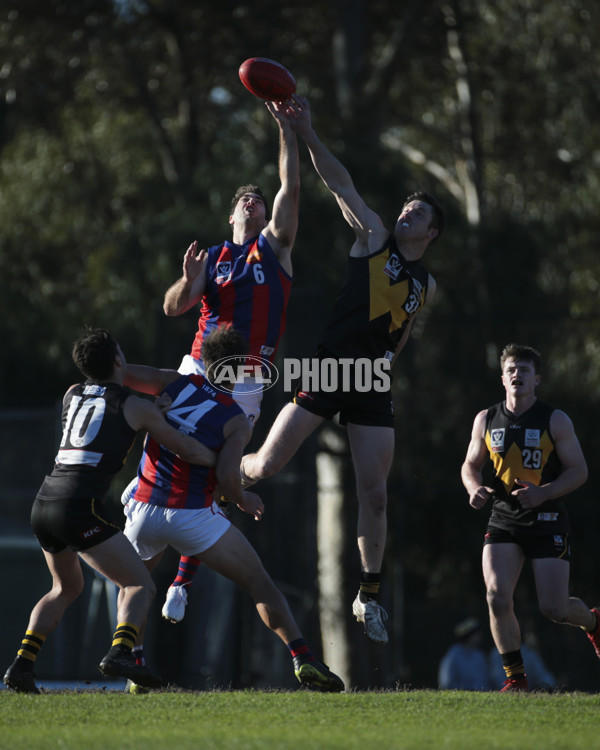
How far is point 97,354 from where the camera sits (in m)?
6.50

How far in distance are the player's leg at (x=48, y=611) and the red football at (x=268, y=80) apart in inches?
123

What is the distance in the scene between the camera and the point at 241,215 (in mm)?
7441

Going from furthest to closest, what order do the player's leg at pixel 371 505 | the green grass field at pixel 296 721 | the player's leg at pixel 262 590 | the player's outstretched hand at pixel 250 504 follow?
the player's leg at pixel 371 505, the player's outstretched hand at pixel 250 504, the player's leg at pixel 262 590, the green grass field at pixel 296 721

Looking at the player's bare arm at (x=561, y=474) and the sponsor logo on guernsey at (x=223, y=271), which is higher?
the sponsor logo on guernsey at (x=223, y=271)

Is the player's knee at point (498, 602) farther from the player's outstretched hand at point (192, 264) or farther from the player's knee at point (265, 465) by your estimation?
the player's outstretched hand at point (192, 264)

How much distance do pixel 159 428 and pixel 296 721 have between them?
5.87 ft

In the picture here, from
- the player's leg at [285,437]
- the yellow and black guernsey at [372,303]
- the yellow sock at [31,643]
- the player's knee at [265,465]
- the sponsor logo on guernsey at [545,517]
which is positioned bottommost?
the yellow sock at [31,643]

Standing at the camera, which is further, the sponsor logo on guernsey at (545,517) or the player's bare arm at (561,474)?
the sponsor logo on guernsey at (545,517)

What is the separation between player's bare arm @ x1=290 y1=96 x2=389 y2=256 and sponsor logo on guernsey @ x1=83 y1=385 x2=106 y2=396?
185cm

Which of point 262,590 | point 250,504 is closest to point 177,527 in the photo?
point 250,504

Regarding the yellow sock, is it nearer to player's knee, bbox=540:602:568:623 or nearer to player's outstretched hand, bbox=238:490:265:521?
player's outstretched hand, bbox=238:490:265:521

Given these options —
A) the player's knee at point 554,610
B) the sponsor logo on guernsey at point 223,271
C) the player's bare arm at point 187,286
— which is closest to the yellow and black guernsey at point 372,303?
the sponsor logo on guernsey at point 223,271

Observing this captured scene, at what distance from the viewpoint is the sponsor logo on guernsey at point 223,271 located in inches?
287

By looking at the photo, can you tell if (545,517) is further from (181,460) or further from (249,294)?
(181,460)
